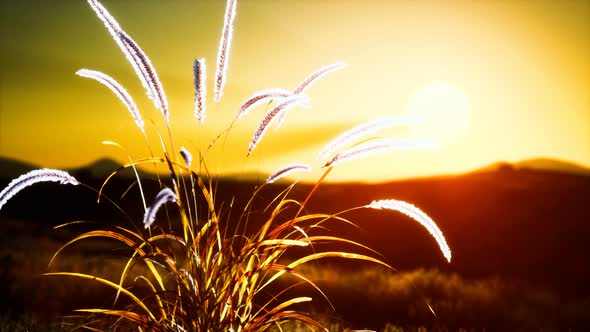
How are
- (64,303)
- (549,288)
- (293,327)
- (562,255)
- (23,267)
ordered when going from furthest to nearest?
(562,255) → (23,267) → (549,288) → (64,303) → (293,327)

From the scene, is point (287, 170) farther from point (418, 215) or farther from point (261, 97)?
point (418, 215)

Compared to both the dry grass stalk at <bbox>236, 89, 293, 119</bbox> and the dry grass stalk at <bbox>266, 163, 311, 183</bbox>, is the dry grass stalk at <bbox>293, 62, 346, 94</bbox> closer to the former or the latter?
the dry grass stalk at <bbox>236, 89, 293, 119</bbox>

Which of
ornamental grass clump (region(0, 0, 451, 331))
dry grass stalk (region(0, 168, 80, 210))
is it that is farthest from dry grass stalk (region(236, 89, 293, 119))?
dry grass stalk (region(0, 168, 80, 210))

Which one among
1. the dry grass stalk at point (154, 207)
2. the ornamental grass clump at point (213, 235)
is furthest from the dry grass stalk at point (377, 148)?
the dry grass stalk at point (154, 207)

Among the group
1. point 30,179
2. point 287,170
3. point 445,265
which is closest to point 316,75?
point 287,170

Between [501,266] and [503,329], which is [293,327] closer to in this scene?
[503,329]

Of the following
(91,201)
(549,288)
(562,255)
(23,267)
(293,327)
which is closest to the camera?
(293,327)

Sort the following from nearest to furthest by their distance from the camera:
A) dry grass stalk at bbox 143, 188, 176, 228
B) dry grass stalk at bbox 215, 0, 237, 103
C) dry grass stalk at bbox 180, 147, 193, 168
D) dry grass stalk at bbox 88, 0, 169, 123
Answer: dry grass stalk at bbox 143, 188, 176, 228, dry grass stalk at bbox 180, 147, 193, 168, dry grass stalk at bbox 88, 0, 169, 123, dry grass stalk at bbox 215, 0, 237, 103

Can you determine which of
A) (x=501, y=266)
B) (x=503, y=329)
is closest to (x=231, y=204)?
(x=503, y=329)

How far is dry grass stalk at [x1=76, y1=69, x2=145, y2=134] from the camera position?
3.44 meters

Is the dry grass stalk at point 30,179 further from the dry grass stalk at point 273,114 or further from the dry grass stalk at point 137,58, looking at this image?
the dry grass stalk at point 273,114

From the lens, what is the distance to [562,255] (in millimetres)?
9938

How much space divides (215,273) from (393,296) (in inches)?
167

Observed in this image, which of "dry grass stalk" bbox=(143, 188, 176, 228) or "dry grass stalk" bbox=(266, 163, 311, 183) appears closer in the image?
"dry grass stalk" bbox=(143, 188, 176, 228)
